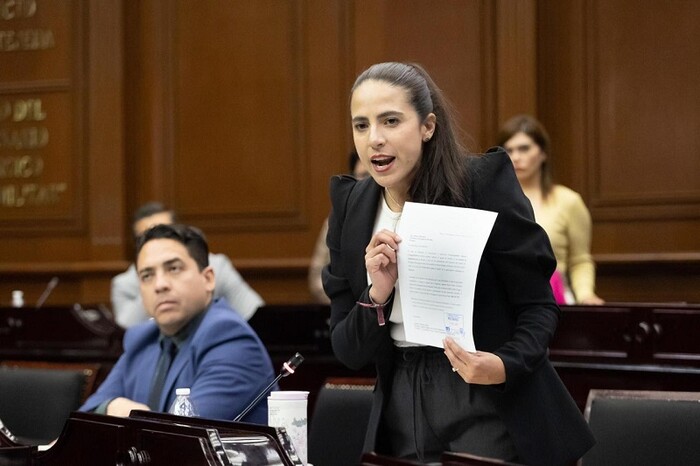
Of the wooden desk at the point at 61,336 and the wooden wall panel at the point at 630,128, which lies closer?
the wooden desk at the point at 61,336

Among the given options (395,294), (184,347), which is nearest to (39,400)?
(184,347)

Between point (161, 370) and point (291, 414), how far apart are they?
1.05 meters

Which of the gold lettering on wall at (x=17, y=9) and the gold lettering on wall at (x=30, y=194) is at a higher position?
the gold lettering on wall at (x=17, y=9)

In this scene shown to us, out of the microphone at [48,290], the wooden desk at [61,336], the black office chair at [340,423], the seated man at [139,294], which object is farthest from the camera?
the microphone at [48,290]

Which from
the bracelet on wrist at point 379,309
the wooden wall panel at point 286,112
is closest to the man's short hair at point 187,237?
the bracelet on wrist at point 379,309

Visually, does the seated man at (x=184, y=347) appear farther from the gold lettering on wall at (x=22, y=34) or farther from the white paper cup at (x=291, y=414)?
the gold lettering on wall at (x=22, y=34)

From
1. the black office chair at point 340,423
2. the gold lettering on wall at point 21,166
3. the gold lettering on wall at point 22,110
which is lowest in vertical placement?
the black office chair at point 340,423

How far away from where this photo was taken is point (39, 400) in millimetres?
3566

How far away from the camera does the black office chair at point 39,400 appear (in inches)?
139

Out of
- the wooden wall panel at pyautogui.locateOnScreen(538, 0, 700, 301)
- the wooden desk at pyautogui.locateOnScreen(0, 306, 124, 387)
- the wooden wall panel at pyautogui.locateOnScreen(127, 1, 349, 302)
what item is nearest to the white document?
the wooden desk at pyautogui.locateOnScreen(0, 306, 124, 387)

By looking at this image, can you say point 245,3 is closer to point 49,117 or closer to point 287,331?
point 49,117

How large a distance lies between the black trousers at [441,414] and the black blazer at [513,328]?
3cm

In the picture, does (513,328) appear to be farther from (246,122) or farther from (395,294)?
(246,122)

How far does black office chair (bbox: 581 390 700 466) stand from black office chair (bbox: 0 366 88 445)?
1.71m
